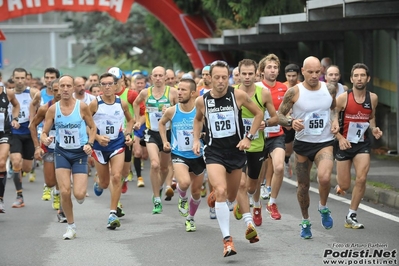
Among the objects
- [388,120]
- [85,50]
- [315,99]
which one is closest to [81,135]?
[315,99]

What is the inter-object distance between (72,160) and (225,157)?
2407mm

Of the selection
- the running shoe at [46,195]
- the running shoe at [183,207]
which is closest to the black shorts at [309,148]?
the running shoe at [183,207]

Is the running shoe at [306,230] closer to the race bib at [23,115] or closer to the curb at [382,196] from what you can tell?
the curb at [382,196]

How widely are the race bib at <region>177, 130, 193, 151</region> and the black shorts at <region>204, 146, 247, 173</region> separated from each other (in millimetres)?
2311

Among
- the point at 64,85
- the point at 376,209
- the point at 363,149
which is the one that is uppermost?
→ the point at 64,85

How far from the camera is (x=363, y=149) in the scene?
40.9 ft

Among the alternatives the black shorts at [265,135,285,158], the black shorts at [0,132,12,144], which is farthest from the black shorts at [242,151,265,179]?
the black shorts at [0,132,12,144]

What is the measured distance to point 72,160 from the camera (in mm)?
12391

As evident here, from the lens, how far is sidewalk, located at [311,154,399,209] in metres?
15.0

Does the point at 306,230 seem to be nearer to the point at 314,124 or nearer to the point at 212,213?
the point at 314,124

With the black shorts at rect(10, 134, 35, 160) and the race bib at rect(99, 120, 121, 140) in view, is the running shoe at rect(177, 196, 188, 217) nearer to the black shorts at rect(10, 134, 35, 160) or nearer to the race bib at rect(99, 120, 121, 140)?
the race bib at rect(99, 120, 121, 140)

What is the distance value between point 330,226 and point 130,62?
46761 millimetres

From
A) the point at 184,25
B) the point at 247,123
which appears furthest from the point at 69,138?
the point at 184,25

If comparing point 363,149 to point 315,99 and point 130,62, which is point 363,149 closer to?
point 315,99
